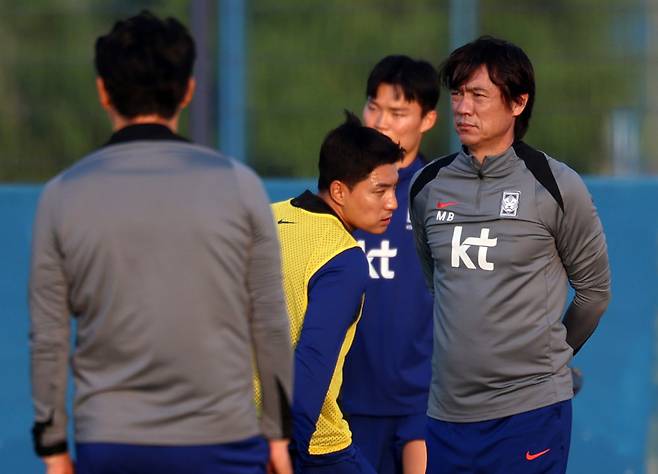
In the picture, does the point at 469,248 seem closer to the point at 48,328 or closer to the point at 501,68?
the point at 501,68

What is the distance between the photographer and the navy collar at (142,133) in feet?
11.0

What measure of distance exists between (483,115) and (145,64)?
1.64m

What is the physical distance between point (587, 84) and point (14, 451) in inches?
157

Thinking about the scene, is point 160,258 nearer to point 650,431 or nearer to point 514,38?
point 650,431

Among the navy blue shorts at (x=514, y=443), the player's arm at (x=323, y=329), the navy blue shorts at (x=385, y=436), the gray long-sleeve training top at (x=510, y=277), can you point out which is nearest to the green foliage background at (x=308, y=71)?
the navy blue shorts at (x=385, y=436)

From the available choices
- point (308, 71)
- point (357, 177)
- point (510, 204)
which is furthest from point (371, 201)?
point (308, 71)

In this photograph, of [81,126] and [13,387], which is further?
[81,126]

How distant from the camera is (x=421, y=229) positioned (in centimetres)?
500

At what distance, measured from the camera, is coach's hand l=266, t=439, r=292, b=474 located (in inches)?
137

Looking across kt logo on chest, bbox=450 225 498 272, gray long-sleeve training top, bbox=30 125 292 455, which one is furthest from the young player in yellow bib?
gray long-sleeve training top, bbox=30 125 292 455

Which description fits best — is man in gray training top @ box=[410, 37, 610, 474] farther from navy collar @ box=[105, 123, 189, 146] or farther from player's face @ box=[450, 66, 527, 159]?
navy collar @ box=[105, 123, 189, 146]

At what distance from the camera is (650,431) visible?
257 inches

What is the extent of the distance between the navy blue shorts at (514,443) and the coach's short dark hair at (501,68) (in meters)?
0.93

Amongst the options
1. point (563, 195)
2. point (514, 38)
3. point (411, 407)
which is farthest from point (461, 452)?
point (514, 38)
